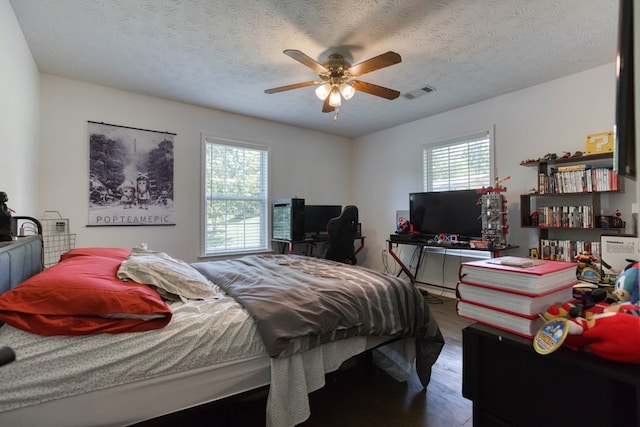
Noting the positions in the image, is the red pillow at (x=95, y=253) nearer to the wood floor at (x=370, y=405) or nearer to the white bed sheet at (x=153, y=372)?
the white bed sheet at (x=153, y=372)

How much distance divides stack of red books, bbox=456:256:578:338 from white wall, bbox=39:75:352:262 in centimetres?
367

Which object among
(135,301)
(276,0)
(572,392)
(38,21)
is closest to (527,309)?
(572,392)

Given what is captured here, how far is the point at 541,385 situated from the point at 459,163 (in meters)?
3.83

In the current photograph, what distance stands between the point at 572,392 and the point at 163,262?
1.79 m

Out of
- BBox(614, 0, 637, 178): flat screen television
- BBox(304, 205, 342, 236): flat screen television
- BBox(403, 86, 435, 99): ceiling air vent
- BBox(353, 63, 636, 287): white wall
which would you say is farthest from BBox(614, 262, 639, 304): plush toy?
BBox(304, 205, 342, 236): flat screen television

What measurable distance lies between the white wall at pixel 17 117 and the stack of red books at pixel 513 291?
2.84 metres

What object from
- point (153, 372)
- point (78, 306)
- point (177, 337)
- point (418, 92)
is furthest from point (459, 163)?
point (78, 306)

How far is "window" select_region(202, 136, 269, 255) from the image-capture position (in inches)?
163

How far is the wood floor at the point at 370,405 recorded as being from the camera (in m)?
1.60

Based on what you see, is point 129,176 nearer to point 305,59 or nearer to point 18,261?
point 18,261

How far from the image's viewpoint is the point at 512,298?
2.74 ft

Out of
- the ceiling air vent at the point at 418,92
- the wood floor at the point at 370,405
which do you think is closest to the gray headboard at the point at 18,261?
the wood floor at the point at 370,405

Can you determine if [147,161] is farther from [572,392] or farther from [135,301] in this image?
[572,392]

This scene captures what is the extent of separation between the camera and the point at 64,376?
1.03m
